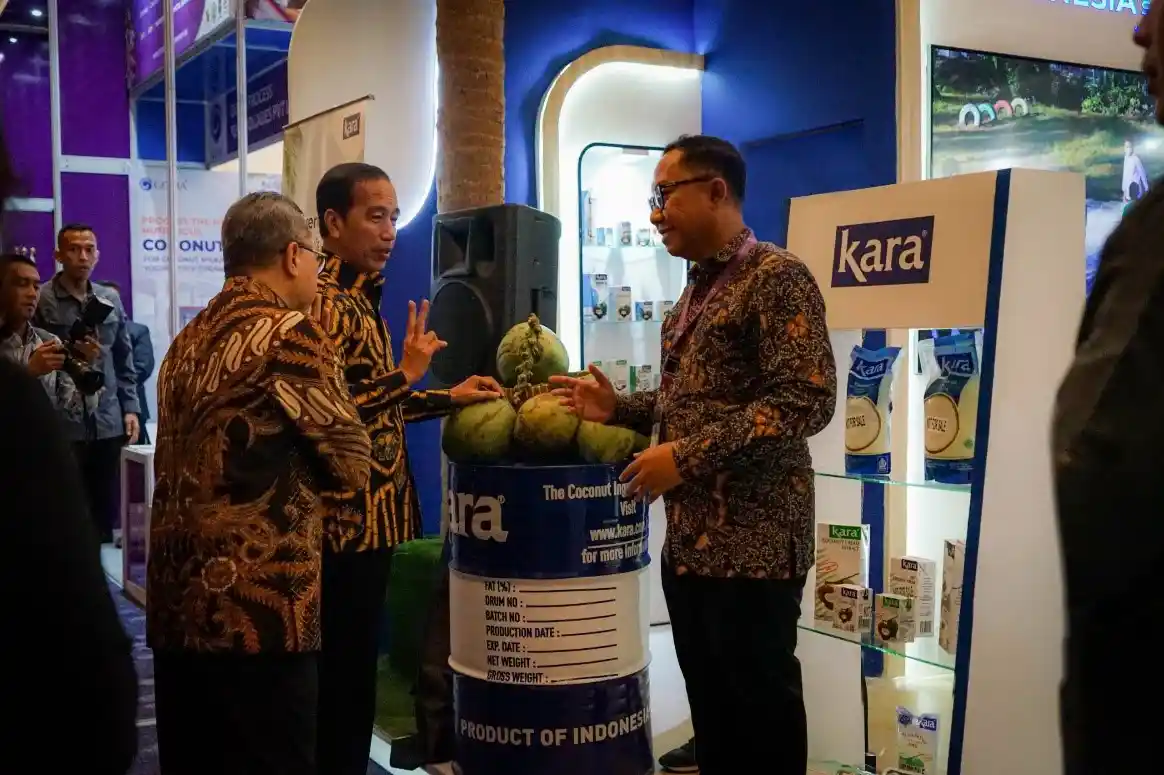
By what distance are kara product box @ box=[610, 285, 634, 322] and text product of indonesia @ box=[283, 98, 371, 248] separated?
143 centimetres

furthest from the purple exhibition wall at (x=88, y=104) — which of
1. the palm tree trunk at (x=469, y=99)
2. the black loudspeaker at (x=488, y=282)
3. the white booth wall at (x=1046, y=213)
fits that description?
the white booth wall at (x=1046, y=213)

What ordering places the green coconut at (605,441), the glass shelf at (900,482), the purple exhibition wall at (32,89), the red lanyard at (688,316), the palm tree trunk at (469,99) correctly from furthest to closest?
the purple exhibition wall at (32,89) → the palm tree trunk at (469,99) → the green coconut at (605,441) → the glass shelf at (900,482) → the red lanyard at (688,316)

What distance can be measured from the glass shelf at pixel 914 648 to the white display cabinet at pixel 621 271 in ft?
7.63

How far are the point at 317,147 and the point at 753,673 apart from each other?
309 cm

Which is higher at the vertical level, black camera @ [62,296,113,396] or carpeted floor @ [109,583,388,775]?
black camera @ [62,296,113,396]

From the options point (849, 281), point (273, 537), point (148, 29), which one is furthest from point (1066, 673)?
point (148, 29)

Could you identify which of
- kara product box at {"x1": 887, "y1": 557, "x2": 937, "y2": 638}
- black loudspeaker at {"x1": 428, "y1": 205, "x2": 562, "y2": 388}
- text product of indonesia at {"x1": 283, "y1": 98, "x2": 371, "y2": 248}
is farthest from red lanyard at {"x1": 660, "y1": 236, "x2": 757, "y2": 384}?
text product of indonesia at {"x1": 283, "y1": 98, "x2": 371, "y2": 248}

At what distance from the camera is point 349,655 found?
2.74 meters

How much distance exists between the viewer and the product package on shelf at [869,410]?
2.71 m

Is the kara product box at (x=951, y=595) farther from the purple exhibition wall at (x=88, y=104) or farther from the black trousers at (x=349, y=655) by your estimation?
the purple exhibition wall at (x=88, y=104)

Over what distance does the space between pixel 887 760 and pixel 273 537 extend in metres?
1.75

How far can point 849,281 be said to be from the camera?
112 inches

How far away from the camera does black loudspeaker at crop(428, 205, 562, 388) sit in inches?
143

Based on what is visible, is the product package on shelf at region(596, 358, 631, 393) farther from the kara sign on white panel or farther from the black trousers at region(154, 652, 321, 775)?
the black trousers at region(154, 652, 321, 775)
